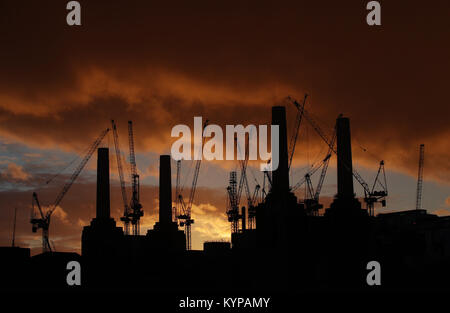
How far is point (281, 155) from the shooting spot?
145625 millimetres

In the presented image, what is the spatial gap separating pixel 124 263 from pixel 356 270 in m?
61.1

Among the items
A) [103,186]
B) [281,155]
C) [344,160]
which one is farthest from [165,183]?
[344,160]

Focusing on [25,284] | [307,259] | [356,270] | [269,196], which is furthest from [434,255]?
[25,284]

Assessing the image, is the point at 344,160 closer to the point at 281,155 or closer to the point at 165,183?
the point at 281,155

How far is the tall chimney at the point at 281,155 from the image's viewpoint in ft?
479

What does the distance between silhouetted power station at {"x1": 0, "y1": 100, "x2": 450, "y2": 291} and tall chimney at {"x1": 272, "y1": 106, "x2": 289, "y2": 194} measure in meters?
0.21

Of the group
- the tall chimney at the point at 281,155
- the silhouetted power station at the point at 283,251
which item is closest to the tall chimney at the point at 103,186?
the silhouetted power station at the point at 283,251

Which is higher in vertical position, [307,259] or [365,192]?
[365,192]

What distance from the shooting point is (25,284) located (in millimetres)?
149625

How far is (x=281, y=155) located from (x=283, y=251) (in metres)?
24.2

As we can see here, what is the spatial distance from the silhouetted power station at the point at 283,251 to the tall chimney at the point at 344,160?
226mm

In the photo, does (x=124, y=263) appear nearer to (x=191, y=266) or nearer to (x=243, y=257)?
(x=191, y=266)
